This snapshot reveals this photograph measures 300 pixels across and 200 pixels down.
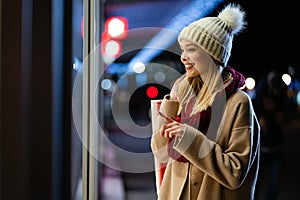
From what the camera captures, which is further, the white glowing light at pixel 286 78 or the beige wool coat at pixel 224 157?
the white glowing light at pixel 286 78

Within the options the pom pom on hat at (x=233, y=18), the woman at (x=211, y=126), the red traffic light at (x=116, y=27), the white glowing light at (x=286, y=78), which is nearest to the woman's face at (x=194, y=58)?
the woman at (x=211, y=126)

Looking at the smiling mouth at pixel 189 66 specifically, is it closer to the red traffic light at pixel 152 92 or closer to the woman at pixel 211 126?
the woman at pixel 211 126

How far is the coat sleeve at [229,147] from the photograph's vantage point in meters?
1.38

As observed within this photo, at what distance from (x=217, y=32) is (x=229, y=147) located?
439 mm

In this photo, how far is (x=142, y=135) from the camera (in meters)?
1.72

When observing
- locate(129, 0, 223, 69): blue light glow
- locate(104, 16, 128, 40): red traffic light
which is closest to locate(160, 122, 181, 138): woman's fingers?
locate(129, 0, 223, 69): blue light glow

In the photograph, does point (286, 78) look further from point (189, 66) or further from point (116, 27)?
point (116, 27)

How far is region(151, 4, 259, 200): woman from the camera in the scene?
1.38 meters

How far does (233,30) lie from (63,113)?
951 millimetres

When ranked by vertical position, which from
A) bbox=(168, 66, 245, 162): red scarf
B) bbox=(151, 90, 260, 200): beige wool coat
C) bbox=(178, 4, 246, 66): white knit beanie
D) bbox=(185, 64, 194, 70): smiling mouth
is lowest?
bbox=(151, 90, 260, 200): beige wool coat

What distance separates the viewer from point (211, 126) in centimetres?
142

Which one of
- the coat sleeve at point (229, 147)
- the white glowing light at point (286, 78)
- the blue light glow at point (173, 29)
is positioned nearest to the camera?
the coat sleeve at point (229, 147)

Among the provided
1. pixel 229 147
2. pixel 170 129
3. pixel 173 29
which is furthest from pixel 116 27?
pixel 229 147

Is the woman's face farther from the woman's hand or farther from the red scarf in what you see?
the woman's hand
